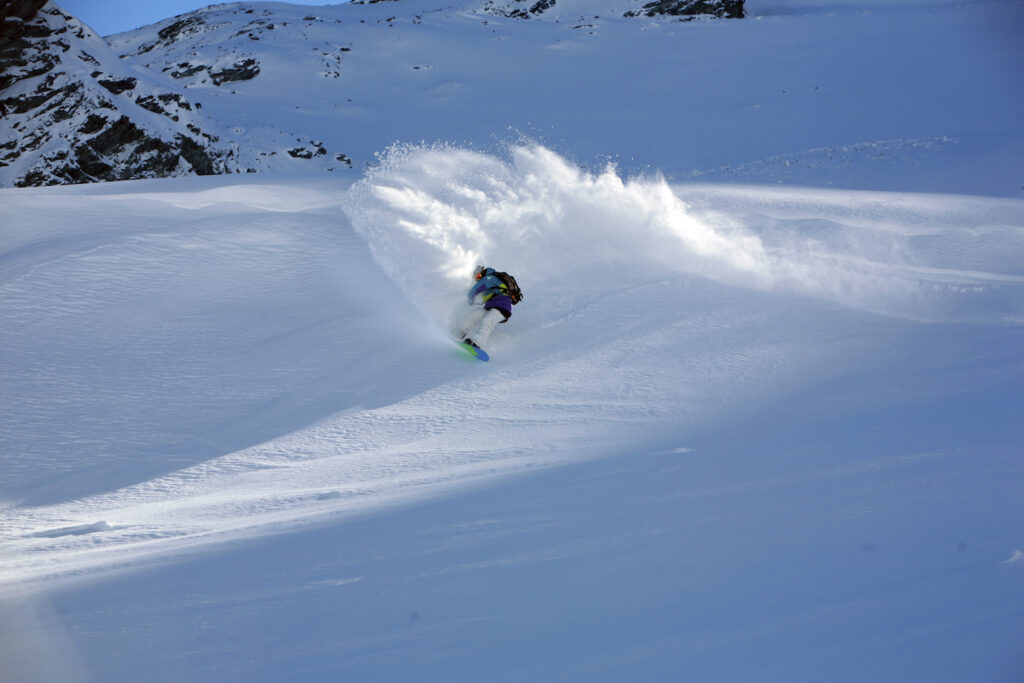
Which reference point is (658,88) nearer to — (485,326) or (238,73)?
(238,73)

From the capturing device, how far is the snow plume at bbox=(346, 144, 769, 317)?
26.2 feet

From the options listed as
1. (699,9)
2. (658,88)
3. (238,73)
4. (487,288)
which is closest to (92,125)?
(487,288)

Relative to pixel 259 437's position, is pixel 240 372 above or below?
above

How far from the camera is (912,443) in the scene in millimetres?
3543

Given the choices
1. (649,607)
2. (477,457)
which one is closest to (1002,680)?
(649,607)

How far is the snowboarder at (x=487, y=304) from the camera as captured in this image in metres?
6.50

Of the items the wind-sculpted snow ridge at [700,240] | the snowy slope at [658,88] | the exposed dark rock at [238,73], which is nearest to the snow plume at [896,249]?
the wind-sculpted snow ridge at [700,240]

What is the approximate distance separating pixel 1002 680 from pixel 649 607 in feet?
3.18

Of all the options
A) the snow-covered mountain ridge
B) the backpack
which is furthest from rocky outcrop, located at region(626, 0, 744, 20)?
the backpack

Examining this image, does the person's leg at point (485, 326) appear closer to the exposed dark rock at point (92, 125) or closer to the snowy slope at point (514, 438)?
the snowy slope at point (514, 438)

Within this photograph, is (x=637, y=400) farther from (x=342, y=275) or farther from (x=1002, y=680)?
(x=342, y=275)

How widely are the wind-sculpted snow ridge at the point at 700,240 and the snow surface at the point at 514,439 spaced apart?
2.4 inches

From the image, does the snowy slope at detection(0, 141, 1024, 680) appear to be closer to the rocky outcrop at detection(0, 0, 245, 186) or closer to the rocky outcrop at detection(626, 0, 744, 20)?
the rocky outcrop at detection(0, 0, 245, 186)

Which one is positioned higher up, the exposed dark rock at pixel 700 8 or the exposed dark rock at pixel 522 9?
the exposed dark rock at pixel 522 9
